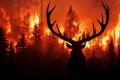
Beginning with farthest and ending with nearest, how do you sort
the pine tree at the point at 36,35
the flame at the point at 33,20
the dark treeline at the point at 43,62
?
the flame at the point at 33,20, the pine tree at the point at 36,35, the dark treeline at the point at 43,62

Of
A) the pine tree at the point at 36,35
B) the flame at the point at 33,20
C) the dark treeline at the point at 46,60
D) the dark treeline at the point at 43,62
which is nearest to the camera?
the dark treeline at the point at 46,60

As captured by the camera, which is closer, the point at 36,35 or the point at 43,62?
the point at 43,62

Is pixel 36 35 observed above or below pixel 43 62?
above

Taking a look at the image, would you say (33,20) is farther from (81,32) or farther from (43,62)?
(43,62)

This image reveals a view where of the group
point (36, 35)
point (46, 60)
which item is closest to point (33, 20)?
point (36, 35)

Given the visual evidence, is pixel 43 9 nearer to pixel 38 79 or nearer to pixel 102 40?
pixel 102 40

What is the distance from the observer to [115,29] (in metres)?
96.1

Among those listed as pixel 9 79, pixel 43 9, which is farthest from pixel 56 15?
pixel 9 79

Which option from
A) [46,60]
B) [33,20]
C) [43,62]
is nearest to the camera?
[43,62]

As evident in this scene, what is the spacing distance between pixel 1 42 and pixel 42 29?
121 ft

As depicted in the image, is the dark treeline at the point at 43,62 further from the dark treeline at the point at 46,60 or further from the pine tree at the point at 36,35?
the pine tree at the point at 36,35

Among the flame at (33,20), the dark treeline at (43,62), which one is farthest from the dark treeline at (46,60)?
the flame at (33,20)

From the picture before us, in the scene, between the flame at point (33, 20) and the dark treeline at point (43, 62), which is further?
the flame at point (33, 20)

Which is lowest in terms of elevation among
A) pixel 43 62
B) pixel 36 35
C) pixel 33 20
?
pixel 43 62
